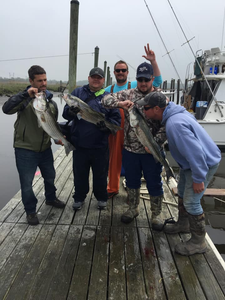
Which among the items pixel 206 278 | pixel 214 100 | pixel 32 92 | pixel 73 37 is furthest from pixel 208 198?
pixel 73 37

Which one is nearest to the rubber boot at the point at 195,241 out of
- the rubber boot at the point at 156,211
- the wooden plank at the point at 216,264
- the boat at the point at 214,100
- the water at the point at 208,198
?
the wooden plank at the point at 216,264

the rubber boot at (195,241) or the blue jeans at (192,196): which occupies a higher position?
the blue jeans at (192,196)

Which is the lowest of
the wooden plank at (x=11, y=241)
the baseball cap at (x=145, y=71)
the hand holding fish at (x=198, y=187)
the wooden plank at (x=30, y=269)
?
the wooden plank at (x=11, y=241)

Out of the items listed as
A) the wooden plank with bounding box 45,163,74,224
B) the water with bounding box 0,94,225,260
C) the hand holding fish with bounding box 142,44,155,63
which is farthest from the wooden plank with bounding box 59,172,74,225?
the hand holding fish with bounding box 142,44,155,63

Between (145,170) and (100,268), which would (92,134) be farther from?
(100,268)

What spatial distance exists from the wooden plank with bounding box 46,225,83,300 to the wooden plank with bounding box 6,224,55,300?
9.0 inches

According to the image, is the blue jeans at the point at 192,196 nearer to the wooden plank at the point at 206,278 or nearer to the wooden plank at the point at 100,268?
the wooden plank at the point at 206,278

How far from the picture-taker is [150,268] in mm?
2502

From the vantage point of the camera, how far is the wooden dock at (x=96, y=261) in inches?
87.0

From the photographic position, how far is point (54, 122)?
117 inches

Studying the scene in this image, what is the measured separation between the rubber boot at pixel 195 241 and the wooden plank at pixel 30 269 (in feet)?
5.34

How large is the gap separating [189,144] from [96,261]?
1660 millimetres

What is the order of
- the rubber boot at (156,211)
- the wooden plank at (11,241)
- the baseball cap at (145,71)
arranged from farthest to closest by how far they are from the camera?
1. the rubber boot at (156,211)
2. the baseball cap at (145,71)
3. the wooden plank at (11,241)

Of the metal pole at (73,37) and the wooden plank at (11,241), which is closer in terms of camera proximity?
the wooden plank at (11,241)
